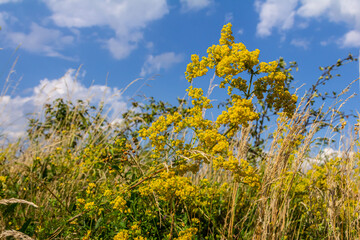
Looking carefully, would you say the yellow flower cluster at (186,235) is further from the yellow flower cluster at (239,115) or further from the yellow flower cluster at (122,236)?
the yellow flower cluster at (239,115)

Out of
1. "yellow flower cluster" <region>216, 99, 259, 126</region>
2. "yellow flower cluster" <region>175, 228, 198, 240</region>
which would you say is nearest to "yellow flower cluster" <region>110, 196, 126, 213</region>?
"yellow flower cluster" <region>175, 228, 198, 240</region>

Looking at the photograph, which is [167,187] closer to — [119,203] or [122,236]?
[119,203]

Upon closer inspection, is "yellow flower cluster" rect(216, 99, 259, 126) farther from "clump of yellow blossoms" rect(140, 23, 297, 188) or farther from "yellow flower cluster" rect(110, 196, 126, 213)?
"yellow flower cluster" rect(110, 196, 126, 213)

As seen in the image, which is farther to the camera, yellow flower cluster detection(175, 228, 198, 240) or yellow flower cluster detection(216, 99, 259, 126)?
yellow flower cluster detection(175, 228, 198, 240)

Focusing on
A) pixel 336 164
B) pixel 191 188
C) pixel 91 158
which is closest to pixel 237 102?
pixel 191 188

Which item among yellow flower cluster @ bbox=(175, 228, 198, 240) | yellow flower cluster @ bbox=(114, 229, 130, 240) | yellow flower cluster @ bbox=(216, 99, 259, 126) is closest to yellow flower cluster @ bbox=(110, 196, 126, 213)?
yellow flower cluster @ bbox=(114, 229, 130, 240)

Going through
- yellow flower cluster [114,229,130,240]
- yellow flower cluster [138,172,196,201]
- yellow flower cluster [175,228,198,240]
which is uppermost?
yellow flower cluster [138,172,196,201]

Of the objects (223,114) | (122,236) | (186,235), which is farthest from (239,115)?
(122,236)

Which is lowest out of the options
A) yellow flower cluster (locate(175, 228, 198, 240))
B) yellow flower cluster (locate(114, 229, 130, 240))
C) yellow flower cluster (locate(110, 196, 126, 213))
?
yellow flower cluster (locate(114, 229, 130, 240))

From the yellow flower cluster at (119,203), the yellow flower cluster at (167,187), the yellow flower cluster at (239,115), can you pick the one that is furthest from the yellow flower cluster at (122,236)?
the yellow flower cluster at (239,115)

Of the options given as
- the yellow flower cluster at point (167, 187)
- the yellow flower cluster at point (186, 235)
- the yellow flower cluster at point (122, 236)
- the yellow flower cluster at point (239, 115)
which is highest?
the yellow flower cluster at point (239, 115)

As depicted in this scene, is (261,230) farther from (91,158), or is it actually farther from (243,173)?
(91,158)

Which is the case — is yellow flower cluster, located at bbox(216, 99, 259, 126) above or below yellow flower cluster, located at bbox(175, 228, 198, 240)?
above

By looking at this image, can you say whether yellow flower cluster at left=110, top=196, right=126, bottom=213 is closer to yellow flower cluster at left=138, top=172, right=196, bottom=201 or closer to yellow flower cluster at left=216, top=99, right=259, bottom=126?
yellow flower cluster at left=138, top=172, right=196, bottom=201
